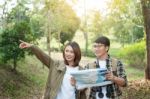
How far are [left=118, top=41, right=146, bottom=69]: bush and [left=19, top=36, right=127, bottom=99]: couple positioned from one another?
18914 millimetres

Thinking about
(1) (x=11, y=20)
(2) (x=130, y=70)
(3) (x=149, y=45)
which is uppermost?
(1) (x=11, y=20)

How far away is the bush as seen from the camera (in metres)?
23.2

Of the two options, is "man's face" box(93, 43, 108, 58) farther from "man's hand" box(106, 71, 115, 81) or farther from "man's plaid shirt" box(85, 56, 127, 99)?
"man's hand" box(106, 71, 115, 81)

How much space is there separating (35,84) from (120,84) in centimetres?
979

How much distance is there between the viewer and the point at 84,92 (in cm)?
437

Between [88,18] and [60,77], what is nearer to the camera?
[60,77]

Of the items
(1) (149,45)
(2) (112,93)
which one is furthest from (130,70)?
(2) (112,93)

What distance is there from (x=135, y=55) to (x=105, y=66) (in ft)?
64.1

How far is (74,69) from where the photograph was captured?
4.29 meters

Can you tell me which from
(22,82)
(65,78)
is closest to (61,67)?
(65,78)

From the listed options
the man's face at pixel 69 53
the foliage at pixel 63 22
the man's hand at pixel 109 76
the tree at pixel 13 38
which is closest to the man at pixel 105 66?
the man's hand at pixel 109 76

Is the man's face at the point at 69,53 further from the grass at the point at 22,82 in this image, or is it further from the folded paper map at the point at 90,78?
the grass at the point at 22,82

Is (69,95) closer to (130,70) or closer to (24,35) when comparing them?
(24,35)

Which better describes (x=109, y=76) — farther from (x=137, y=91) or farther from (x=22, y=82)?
(x=22, y=82)
